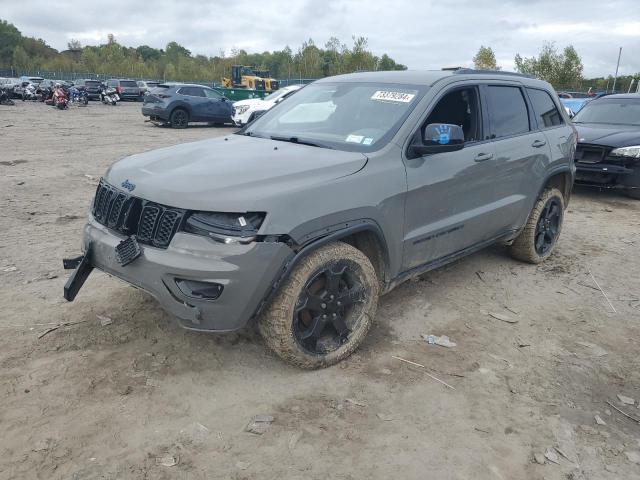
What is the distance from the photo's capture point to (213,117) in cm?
1928

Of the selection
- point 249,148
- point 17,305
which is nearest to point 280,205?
point 249,148

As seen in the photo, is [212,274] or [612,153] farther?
[612,153]

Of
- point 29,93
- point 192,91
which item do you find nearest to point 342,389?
point 192,91

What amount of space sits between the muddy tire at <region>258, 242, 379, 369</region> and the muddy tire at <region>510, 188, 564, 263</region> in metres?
2.38

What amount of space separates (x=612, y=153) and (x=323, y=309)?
6868mm

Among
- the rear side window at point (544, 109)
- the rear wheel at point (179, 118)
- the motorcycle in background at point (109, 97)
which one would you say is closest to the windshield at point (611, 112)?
the rear side window at point (544, 109)

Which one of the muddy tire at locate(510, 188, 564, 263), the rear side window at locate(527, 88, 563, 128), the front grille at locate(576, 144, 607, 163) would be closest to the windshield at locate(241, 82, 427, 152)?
the rear side window at locate(527, 88, 563, 128)

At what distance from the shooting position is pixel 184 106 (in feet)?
60.4

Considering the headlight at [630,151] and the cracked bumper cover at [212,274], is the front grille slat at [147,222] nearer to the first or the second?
the cracked bumper cover at [212,274]

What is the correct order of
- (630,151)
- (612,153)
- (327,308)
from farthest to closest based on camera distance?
(612,153) → (630,151) → (327,308)

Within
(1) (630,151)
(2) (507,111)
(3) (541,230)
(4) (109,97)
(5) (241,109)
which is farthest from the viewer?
(4) (109,97)

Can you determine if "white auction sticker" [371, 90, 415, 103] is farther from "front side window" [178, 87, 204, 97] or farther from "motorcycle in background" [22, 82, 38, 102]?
"motorcycle in background" [22, 82, 38, 102]

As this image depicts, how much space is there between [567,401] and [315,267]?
1.66m

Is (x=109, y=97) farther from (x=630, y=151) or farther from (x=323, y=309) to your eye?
(x=323, y=309)
